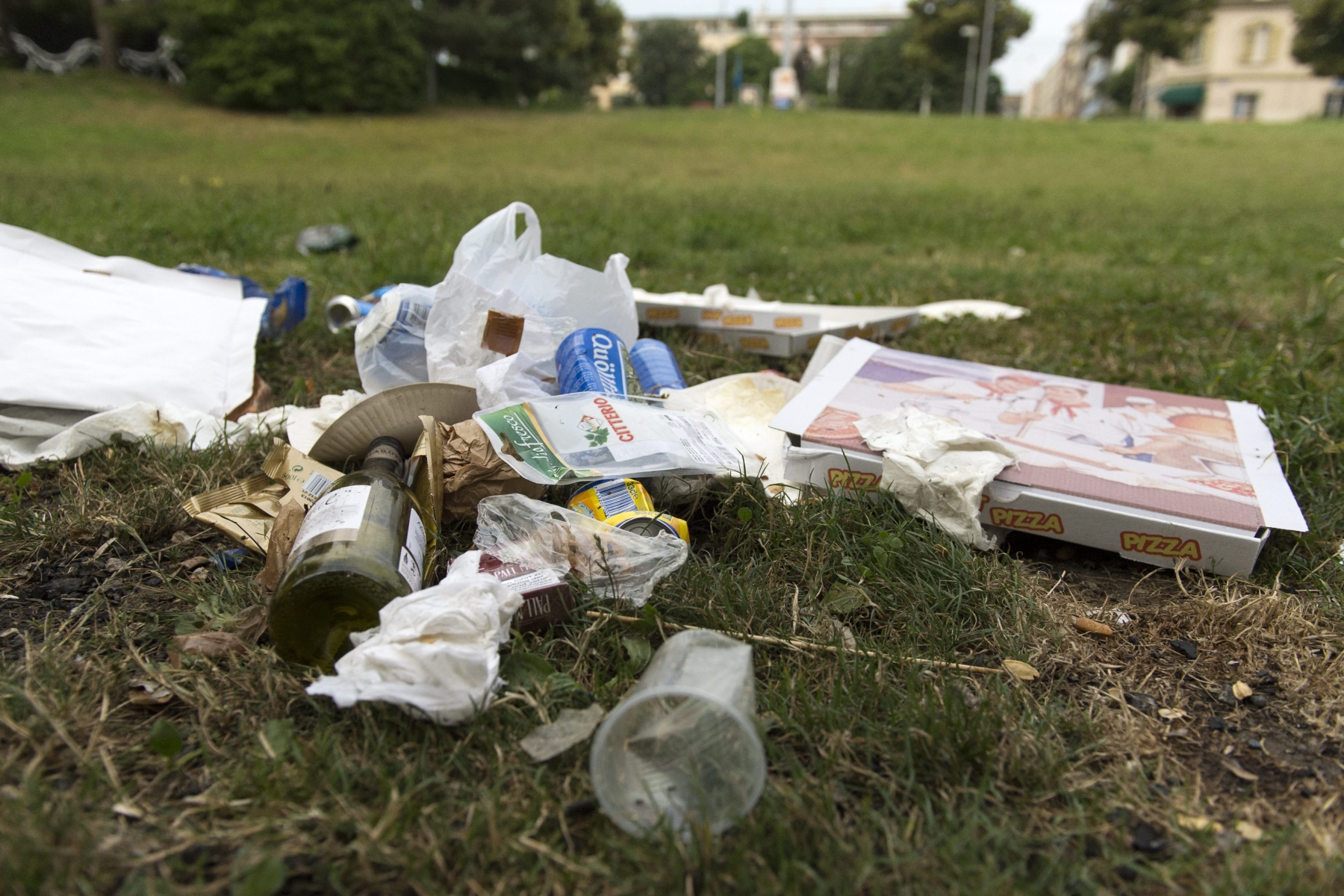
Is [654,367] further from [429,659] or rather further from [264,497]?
[429,659]

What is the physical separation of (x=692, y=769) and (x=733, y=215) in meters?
4.90

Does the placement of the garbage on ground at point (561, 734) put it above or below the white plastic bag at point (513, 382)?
below

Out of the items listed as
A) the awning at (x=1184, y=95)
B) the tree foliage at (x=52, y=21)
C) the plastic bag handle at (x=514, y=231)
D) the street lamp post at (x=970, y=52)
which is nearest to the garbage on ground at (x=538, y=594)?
the plastic bag handle at (x=514, y=231)

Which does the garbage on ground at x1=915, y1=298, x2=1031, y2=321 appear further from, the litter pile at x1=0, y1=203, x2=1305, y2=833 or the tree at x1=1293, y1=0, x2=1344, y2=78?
the tree at x1=1293, y1=0, x2=1344, y2=78

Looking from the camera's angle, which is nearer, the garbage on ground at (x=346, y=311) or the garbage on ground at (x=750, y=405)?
the garbage on ground at (x=750, y=405)

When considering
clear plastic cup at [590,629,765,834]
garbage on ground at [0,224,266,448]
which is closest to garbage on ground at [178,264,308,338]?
garbage on ground at [0,224,266,448]

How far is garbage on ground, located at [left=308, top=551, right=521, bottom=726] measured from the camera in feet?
3.05

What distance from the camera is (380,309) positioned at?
5.87 ft

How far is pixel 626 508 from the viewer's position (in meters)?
1.31

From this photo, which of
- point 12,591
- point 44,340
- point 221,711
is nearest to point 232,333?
point 44,340

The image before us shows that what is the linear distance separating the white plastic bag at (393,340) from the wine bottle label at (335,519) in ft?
2.31

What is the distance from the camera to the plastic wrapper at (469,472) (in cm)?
136

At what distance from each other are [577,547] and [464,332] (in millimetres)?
→ 683

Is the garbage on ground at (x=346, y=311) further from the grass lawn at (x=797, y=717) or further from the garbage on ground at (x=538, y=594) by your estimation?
the garbage on ground at (x=538, y=594)
